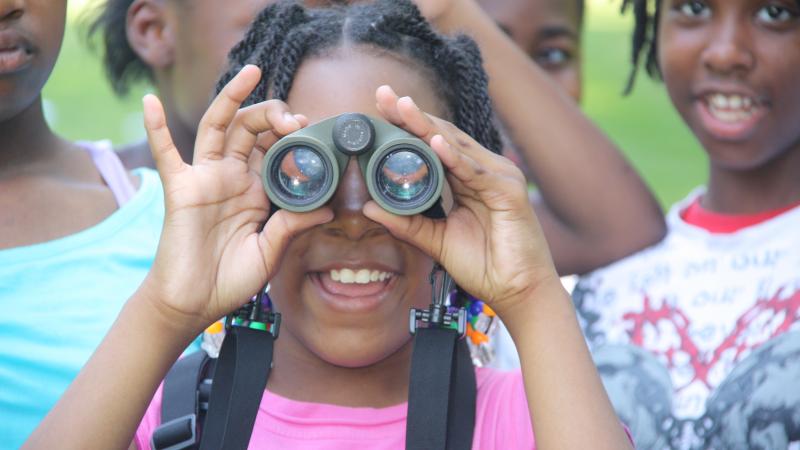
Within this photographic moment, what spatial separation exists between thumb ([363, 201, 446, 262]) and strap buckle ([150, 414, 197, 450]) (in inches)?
20.9

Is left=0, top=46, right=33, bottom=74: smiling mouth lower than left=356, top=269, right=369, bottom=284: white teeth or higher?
higher

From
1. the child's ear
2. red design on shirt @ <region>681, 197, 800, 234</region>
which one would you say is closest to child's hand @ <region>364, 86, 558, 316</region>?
red design on shirt @ <region>681, 197, 800, 234</region>

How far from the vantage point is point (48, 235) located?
2.97 m

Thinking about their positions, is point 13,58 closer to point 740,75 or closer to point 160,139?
point 160,139

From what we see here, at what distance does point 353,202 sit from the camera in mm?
2523

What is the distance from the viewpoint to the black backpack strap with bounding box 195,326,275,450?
8.09 feet

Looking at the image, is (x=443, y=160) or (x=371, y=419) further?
(x=371, y=419)

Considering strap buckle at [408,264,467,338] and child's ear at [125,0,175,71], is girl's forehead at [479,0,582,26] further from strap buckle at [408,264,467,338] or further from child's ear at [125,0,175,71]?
strap buckle at [408,264,467,338]

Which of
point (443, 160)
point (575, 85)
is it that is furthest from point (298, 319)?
point (575, 85)

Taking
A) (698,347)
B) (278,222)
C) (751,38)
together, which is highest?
(751,38)

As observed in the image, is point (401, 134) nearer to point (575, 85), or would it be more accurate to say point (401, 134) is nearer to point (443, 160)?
point (443, 160)

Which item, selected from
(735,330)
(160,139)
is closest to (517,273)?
(160,139)

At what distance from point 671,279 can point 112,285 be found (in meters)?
1.39

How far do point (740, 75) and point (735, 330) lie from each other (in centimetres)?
67
